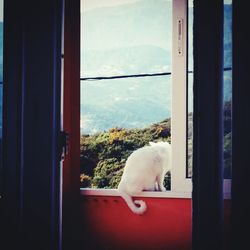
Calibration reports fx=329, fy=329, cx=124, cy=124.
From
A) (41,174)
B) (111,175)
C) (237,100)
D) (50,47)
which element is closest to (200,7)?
(237,100)

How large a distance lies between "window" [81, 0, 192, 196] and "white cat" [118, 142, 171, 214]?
3.4 inches

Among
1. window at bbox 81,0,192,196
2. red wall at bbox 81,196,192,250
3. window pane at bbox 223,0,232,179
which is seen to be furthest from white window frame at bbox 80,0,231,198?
window pane at bbox 223,0,232,179

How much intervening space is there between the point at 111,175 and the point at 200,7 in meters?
1.83

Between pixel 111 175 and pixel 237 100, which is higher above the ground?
pixel 237 100

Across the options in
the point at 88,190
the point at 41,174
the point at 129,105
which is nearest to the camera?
the point at 41,174

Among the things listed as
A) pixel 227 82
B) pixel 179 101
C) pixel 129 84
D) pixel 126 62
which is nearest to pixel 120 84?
pixel 129 84

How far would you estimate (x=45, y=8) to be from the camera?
117 centimetres

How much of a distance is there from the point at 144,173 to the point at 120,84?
713 mm

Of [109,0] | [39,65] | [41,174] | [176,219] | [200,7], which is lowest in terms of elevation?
[176,219]

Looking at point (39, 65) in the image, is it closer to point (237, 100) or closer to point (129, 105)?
point (237, 100)

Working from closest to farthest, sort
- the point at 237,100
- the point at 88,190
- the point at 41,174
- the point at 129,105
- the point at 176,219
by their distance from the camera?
1. the point at 237,100
2. the point at 41,174
3. the point at 176,219
4. the point at 88,190
5. the point at 129,105

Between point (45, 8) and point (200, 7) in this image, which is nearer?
point (200, 7)

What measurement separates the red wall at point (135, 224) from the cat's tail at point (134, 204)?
0.05 metres

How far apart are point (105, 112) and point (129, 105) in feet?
0.70
